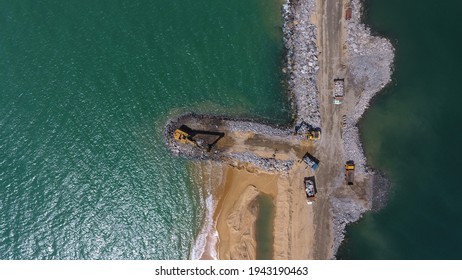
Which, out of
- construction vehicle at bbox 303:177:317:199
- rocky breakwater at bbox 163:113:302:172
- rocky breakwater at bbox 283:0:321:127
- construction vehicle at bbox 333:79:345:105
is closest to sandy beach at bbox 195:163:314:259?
construction vehicle at bbox 303:177:317:199

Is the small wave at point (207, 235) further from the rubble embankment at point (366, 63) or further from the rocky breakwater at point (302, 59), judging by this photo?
the rubble embankment at point (366, 63)

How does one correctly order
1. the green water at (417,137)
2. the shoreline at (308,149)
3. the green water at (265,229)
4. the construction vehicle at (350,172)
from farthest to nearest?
the green water at (265,229), the shoreline at (308,149), the construction vehicle at (350,172), the green water at (417,137)

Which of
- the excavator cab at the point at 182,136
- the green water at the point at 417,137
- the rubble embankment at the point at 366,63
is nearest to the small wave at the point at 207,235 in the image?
the excavator cab at the point at 182,136

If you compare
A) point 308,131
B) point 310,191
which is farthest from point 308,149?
point 310,191

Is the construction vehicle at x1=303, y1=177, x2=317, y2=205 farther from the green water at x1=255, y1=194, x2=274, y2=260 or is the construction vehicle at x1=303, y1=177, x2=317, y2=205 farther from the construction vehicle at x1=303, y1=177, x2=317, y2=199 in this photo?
the green water at x1=255, y1=194, x2=274, y2=260

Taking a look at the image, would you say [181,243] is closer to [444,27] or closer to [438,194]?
[438,194]

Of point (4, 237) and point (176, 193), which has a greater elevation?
point (176, 193)

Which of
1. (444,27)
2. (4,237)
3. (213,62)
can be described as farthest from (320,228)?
(4,237)
